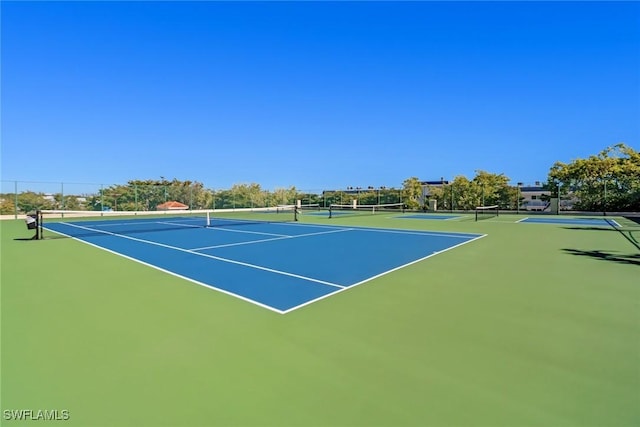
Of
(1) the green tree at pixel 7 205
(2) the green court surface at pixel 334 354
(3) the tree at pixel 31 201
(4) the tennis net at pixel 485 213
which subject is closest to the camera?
(2) the green court surface at pixel 334 354

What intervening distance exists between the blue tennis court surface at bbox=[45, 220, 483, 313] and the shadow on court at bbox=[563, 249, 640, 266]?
7.68 ft

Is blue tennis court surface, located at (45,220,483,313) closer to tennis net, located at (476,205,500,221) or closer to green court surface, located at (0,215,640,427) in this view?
green court surface, located at (0,215,640,427)

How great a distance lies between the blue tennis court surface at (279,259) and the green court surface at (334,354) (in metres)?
0.38

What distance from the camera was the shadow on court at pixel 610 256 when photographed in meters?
6.01

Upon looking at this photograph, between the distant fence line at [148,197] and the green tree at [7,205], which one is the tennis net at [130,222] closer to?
the distant fence line at [148,197]

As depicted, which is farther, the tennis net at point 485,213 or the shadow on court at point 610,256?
the tennis net at point 485,213

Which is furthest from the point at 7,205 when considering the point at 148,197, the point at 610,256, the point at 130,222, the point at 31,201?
the point at 610,256

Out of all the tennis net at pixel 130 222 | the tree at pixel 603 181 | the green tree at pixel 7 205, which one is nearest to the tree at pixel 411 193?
→ the tree at pixel 603 181

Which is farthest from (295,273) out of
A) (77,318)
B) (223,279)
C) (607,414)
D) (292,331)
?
(607,414)

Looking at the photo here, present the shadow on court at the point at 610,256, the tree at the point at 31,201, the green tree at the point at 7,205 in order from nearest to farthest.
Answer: the shadow on court at the point at 610,256 < the green tree at the point at 7,205 < the tree at the point at 31,201

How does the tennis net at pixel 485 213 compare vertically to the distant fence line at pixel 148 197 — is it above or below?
below

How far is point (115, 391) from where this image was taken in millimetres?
2096

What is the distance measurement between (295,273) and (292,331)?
220 cm

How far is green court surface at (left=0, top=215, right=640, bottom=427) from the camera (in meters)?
1.92
